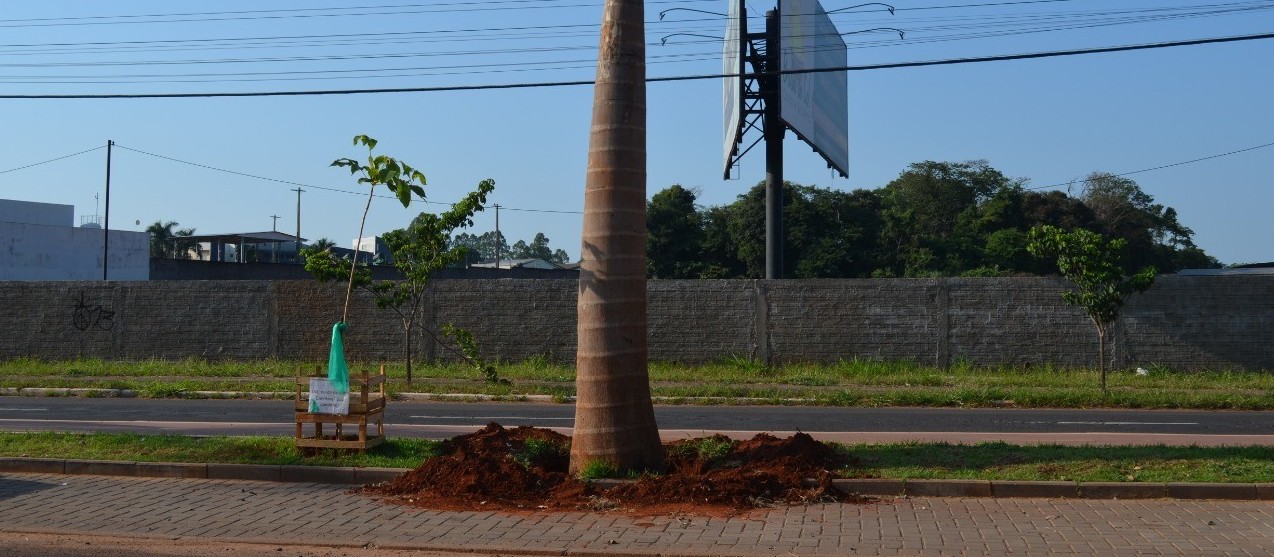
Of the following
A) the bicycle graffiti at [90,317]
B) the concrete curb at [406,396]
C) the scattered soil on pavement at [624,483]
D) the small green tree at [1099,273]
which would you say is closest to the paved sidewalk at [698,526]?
the scattered soil on pavement at [624,483]

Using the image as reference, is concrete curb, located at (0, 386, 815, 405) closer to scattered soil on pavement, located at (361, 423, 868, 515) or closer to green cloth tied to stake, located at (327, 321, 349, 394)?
scattered soil on pavement, located at (361, 423, 868, 515)

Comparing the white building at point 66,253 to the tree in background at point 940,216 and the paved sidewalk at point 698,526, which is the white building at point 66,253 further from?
the paved sidewalk at point 698,526

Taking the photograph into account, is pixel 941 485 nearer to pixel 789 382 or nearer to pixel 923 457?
pixel 923 457

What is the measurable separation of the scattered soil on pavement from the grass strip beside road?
508 millimetres

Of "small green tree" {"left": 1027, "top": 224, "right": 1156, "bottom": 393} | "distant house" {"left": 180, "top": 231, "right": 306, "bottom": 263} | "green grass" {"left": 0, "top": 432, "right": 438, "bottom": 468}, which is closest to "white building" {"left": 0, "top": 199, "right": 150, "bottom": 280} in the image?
"distant house" {"left": 180, "top": 231, "right": 306, "bottom": 263}

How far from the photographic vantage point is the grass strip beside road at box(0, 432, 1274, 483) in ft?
30.8

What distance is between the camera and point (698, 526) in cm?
809

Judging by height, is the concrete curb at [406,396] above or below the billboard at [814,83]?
below

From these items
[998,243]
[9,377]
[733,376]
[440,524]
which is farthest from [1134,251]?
[440,524]

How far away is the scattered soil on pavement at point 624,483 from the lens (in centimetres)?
882

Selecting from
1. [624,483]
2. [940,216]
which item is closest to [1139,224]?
[940,216]

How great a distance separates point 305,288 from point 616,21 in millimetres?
19256

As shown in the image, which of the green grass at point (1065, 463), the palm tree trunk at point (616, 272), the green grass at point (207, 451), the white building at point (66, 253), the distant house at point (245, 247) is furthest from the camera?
the distant house at point (245, 247)

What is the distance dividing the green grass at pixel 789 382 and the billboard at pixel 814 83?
26.9 ft
